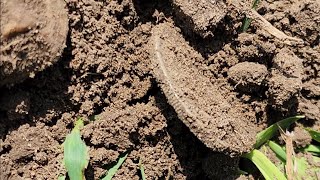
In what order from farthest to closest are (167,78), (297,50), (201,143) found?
(297,50), (201,143), (167,78)

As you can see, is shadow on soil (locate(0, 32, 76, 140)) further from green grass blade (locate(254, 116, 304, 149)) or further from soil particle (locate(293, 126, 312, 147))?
soil particle (locate(293, 126, 312, 147))

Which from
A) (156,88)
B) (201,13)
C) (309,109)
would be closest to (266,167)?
(309,109)

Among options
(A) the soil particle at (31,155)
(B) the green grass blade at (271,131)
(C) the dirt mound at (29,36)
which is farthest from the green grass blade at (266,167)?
(C) the dirt mound at (29,36)

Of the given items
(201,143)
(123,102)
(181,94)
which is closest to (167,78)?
(181,94)

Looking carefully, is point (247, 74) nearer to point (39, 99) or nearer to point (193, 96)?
point (193, 96)

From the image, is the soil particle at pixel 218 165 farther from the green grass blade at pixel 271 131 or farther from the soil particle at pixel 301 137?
the soil particle at pixel 301 137

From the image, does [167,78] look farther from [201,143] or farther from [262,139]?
[262,139]
